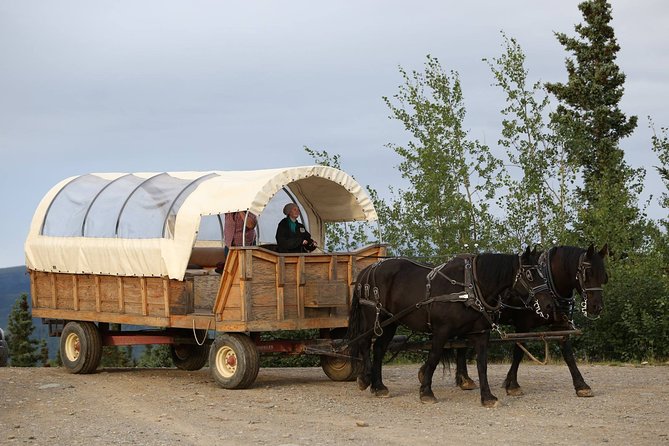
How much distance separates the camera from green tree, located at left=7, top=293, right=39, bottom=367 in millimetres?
60147

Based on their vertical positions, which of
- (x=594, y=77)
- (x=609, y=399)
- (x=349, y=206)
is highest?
(x=594, y=77)

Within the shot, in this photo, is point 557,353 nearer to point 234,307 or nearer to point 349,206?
point 349,206

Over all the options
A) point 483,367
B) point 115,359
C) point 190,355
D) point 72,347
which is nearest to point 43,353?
point 115,359

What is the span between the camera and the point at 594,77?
36219mm

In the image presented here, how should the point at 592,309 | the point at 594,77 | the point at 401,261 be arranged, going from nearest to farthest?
1. the point at 592,309
2. the point at 401,261
3. the point at 594,77

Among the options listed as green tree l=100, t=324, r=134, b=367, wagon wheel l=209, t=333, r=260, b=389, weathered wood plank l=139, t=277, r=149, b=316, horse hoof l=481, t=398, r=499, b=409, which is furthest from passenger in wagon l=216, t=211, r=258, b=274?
green tree l=100, t=324, r=134, b=367

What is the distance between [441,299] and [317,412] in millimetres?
2047

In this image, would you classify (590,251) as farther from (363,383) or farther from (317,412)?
(317,412)

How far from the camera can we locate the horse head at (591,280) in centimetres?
1291

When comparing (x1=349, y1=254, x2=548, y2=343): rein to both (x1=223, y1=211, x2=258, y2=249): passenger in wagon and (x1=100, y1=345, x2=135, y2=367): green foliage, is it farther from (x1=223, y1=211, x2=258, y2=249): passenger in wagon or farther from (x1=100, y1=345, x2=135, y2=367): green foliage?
(x1=100, y1=345, x2=135, y2=367): green foliage

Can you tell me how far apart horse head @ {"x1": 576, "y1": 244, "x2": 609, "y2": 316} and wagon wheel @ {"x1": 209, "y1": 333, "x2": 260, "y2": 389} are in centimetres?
439

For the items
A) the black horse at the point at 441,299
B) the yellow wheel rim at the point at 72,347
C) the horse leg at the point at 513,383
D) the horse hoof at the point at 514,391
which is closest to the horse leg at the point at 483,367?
the black horse at the point at 441,299

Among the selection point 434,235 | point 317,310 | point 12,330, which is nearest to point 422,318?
point 317,310

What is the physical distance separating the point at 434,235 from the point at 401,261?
42.8ft
